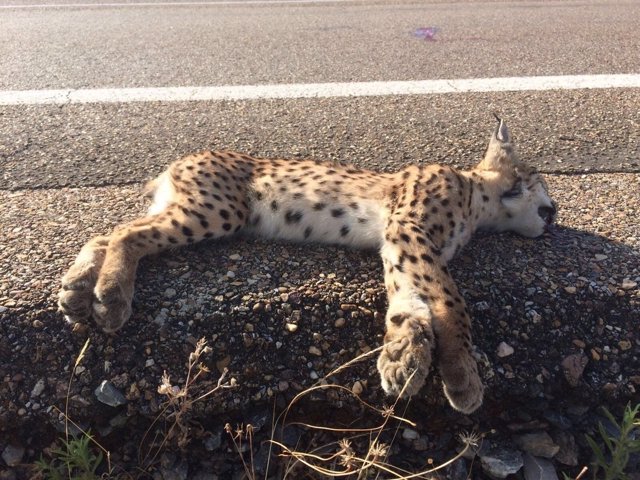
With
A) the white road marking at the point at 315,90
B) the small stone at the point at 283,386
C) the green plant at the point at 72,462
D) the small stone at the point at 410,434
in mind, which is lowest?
the small stone at the point at 410,434

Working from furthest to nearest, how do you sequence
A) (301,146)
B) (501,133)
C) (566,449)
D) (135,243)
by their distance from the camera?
1. (301,146)
2. (501,133)
3. (135,243)
4. (566,449)

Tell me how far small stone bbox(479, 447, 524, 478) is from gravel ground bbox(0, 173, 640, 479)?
0.01m

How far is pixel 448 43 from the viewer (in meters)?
6.77

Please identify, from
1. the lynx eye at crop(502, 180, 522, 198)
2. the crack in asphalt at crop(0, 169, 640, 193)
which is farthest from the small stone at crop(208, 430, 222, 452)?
the lynx eye at crop(502, 180, 522, 198)

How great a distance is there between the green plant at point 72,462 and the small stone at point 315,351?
2.82ft

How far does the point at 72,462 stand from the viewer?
7.65 feet

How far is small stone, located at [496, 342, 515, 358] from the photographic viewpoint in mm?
2557

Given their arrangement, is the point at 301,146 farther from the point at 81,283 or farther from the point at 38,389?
the point at 38,389

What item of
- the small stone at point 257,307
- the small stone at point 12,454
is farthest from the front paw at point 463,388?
the small stone at point 12,454

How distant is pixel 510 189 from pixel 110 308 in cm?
238

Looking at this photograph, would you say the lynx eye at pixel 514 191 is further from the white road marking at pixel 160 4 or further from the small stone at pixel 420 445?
the white road marking at pixel 160 4

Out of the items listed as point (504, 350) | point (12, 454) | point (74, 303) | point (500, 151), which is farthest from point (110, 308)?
point (500, 151)

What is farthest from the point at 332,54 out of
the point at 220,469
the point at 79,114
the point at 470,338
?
the point at 220,469

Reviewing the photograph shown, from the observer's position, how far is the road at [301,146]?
2549mm
